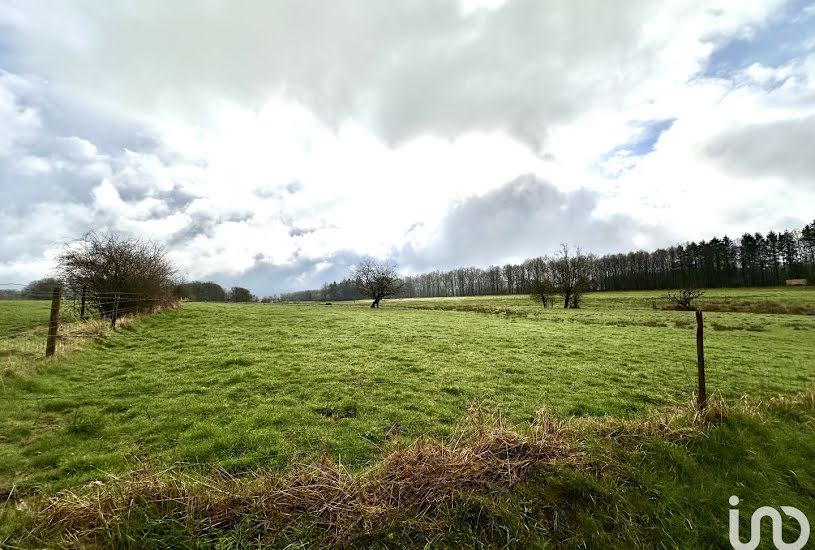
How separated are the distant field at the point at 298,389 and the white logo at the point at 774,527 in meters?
4.50

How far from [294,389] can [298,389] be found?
0.12m

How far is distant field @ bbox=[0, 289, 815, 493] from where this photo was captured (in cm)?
625

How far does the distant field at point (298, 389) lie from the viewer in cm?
625

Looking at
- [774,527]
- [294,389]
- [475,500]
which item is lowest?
[294,389]

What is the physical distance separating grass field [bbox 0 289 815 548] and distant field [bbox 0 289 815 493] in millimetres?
48

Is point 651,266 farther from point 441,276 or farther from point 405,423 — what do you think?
point 405,423

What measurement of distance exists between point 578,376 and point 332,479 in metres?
11.4

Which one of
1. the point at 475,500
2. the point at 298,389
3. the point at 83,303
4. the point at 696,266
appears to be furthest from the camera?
the point at 696,266

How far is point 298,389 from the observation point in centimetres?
1002

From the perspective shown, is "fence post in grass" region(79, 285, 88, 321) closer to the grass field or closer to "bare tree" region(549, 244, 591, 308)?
the grass field

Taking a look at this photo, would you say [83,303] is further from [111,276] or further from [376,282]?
[376,282]

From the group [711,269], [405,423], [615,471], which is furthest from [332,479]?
[711,269]

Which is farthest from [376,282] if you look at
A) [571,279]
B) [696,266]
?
[696,266]

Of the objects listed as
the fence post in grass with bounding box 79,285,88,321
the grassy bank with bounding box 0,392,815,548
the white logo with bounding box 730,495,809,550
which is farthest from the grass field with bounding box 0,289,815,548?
the white logo with bounding box 730,495,809,550
